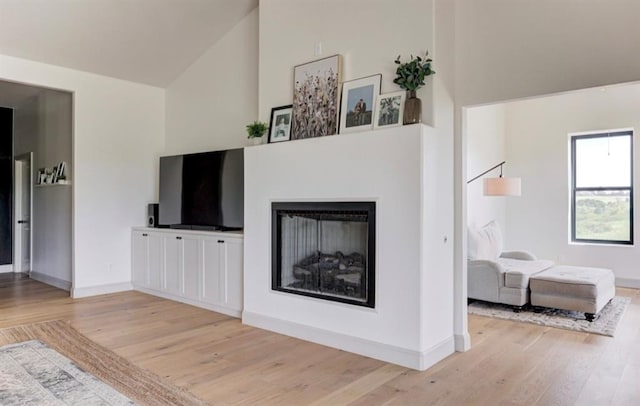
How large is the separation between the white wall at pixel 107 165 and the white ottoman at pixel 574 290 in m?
5.09

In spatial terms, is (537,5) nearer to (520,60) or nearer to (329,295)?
(520,60)

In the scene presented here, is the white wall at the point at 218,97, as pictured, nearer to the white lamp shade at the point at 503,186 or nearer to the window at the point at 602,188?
the white lamp shade at the point at 503,186

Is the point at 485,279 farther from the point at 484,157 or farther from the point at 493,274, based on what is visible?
the point at 484,157

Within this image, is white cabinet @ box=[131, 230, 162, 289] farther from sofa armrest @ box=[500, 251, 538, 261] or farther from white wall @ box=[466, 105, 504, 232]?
sofa armrest @ box=[500, 251, 538, 261]

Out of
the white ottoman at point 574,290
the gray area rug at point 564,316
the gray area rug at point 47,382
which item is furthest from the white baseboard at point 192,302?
the white ottoman at point 574,290

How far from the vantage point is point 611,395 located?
276 centimetres

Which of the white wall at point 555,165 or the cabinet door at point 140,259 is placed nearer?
the cabinet door at point 140,259

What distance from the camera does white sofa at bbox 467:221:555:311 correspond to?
478 centimetres

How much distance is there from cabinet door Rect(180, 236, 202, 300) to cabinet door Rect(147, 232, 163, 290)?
52 cm

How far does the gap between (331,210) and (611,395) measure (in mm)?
2289

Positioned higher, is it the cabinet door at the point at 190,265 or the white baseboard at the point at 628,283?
the cabinet door at the point at 190,265

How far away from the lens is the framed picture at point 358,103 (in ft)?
11.9

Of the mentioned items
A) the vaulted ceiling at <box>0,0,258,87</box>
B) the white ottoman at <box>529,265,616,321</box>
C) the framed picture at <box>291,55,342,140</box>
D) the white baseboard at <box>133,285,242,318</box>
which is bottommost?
the white baseboard at <box>133,285,242,318</box>

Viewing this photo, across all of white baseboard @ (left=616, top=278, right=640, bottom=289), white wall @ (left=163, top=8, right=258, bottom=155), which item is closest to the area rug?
white wall @ (left=163, top=8, right=258, bottom=155)
